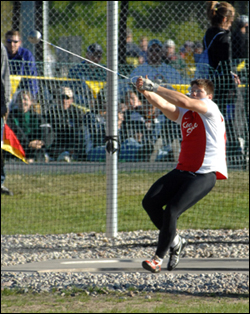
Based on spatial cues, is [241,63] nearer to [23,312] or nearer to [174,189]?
[174,189]

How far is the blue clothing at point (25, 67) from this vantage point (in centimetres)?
835

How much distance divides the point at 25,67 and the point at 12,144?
4.07 ft

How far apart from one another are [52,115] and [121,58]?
1.65m

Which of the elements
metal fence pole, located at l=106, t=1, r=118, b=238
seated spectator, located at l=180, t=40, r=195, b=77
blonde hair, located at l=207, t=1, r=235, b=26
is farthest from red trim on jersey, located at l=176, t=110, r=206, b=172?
seated spectator, located at l=180, t=40, r=195, b=77

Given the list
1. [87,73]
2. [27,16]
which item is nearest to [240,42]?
[87,73]

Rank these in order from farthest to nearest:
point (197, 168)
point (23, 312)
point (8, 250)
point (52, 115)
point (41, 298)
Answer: point (52, 115), point (8, 250), point (41, 298), point (23, 312), point (197, 168)

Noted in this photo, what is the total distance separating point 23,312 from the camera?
5453 millimetres

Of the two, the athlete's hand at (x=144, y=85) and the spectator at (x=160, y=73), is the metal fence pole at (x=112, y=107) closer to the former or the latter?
the spectator at (x=160, y=73)

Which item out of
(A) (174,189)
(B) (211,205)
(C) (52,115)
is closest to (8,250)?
(C) (52,115)

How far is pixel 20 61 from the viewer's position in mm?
8148

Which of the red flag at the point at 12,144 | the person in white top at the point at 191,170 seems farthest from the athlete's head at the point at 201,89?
the red flag at the point at 12,144

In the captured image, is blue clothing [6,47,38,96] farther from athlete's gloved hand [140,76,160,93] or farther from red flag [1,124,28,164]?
athlete's gloved hand [140,76,160,93]

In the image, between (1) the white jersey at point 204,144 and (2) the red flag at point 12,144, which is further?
(2) the red flag at point 12,144

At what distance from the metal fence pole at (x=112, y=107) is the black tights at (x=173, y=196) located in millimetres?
3129
